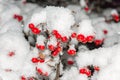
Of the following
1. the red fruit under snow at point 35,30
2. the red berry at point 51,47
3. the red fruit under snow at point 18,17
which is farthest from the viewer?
the red fruit under snow at point 18,17

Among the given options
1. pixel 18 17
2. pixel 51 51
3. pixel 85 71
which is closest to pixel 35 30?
pixel 51 51

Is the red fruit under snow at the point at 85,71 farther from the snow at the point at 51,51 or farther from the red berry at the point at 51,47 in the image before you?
the red berry at the point at 51,47

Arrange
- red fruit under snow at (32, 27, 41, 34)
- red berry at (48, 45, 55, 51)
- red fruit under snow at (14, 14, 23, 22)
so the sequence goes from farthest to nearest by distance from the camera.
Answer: red fruit under snow at (14, 14, 23, 22)
red fruit under snow at (32, 27, 41, 34)
red berry at (48, 45, 55, 51)

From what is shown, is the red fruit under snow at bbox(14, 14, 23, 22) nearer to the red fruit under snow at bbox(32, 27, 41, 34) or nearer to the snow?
the snow

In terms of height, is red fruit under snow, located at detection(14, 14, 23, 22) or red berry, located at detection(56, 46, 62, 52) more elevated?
red fruit under snow, located at detection(14, 14, 23, 22)

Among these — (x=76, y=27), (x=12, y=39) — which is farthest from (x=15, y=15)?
(x=76, y=27)

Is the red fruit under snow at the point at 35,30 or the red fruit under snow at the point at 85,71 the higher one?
the red fruit under snow at the point at 35,30

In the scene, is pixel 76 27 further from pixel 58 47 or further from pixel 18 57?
pixel 18 57

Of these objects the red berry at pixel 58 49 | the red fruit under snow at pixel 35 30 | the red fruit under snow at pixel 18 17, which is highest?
the red fruit under snow at pixel 18 17

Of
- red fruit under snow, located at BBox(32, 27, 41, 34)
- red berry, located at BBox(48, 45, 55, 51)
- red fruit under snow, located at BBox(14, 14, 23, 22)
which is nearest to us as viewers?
red berry, located at BBox(48, 45, 55, 51)

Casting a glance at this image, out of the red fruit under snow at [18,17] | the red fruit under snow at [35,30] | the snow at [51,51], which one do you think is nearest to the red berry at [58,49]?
the snow at [51,51]

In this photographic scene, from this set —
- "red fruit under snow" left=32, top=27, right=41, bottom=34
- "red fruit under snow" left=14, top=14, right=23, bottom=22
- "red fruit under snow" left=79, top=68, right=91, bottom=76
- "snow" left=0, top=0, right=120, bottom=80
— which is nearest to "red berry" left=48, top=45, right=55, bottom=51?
"snow" left=0, top=0, right=120, bottom=80
